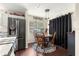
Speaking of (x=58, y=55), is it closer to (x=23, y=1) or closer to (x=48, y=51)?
(x=48, y=51)

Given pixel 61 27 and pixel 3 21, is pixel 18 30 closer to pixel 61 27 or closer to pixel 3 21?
pixel 3 21

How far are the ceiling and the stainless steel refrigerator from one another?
183 mm

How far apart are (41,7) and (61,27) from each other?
1.27 feet

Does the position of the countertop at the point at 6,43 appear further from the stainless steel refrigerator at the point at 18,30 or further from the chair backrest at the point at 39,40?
the chair backrest at the point at 39,40

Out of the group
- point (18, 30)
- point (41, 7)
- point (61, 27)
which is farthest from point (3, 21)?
point (61, 27)

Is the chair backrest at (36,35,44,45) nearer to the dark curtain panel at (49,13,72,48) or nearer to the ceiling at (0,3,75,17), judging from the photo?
the dark curtain panel at (49,13,72,48)

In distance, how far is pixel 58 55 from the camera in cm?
124

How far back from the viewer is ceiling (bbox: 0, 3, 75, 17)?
1203 millimetres

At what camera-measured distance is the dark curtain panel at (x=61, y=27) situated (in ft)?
3.95

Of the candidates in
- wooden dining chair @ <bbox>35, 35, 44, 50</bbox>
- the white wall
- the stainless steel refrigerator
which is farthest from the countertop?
wooden dining chair @ <bbox>35, 35, 44, 50</bbox>

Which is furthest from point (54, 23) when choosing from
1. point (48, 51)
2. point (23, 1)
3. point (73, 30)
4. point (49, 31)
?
point (23, 1)

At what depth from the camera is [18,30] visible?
4.97 ft

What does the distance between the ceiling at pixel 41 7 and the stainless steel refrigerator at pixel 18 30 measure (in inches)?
7.2

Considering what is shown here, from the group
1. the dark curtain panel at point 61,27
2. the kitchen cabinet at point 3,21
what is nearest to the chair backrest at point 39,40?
the dark curtain panel at point 61,27
